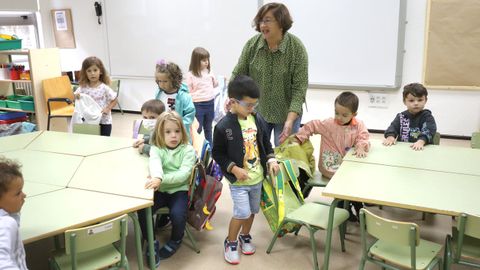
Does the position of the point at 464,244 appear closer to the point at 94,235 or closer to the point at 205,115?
the point at 94,235

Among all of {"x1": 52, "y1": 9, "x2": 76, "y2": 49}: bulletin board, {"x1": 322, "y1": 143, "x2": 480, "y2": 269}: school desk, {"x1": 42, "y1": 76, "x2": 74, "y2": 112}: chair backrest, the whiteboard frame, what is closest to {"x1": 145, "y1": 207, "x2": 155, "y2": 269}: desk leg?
{"x1": 322, "y1": 143, "x2": 480, "y2": 269}: school desk

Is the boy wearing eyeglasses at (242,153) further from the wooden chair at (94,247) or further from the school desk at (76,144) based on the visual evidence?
the school desk at (76,144)

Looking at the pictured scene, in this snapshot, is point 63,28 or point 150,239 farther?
point 63,28

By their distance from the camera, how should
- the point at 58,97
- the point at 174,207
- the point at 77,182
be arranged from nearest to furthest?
the point at 77,182
the point at 174,207
the point at 58,97

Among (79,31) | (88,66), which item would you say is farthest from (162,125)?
(79,31)

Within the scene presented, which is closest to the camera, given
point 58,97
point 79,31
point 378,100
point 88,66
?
point 88,66

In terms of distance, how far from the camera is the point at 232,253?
8.79 ft

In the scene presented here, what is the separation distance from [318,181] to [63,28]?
6429mm

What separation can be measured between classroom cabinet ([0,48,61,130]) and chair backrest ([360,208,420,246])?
Answer: 446 centimetres

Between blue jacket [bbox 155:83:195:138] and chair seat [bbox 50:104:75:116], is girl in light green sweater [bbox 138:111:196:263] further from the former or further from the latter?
chair seat [bbox 50:104:75:116]

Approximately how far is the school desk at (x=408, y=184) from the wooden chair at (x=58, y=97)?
147 inches

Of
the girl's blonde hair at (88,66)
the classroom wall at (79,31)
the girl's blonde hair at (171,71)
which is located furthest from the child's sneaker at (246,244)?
the classroom wall at (79,31)

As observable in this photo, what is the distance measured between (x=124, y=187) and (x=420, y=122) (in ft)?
6.90

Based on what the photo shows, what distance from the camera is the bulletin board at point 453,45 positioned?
16.4ft
